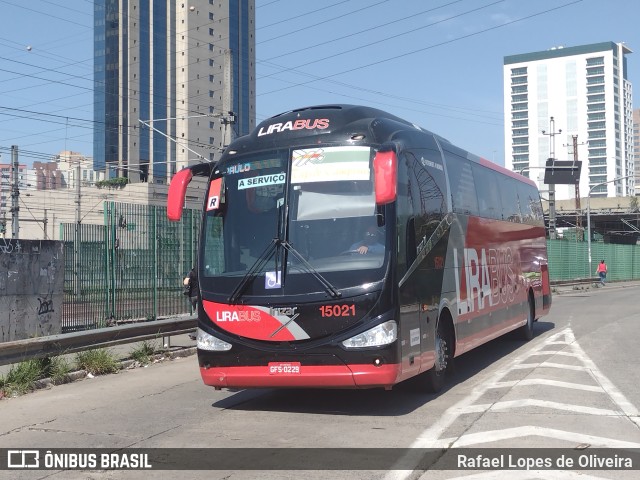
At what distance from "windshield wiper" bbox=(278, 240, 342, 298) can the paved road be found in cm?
141

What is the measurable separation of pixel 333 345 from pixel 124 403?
3.05 m

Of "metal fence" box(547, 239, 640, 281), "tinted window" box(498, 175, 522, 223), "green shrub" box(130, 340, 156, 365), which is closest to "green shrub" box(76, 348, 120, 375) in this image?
"green shrub" box(130, 340, 156, 365)

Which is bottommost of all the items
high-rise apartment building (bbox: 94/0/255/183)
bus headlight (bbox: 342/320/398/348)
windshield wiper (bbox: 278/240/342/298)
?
bus headlight (bbox: 342/320/398/348)

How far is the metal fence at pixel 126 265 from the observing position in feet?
54.3

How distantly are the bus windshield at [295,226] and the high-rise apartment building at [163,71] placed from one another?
101m

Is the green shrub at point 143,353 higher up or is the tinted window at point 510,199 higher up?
the tinted window at point 510,199

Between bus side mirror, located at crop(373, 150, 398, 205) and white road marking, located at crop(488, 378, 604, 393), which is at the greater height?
bus side mirror, located at crop(373, 150, 398, 205)

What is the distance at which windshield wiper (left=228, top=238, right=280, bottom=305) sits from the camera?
837 centimetres

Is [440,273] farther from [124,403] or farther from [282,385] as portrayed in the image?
[124,403]

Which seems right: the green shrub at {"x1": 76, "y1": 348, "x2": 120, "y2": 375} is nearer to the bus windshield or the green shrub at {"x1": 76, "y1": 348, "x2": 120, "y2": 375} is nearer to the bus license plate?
the bus windshield

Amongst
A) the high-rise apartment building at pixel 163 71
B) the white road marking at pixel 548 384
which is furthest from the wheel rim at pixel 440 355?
the high-rise apartment building at pixel 163 71

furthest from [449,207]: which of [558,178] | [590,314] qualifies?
[558,178]

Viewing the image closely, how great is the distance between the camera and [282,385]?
26.9ft

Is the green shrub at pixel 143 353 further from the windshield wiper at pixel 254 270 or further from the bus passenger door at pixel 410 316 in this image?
the bus passenger door at pixel 410 316
